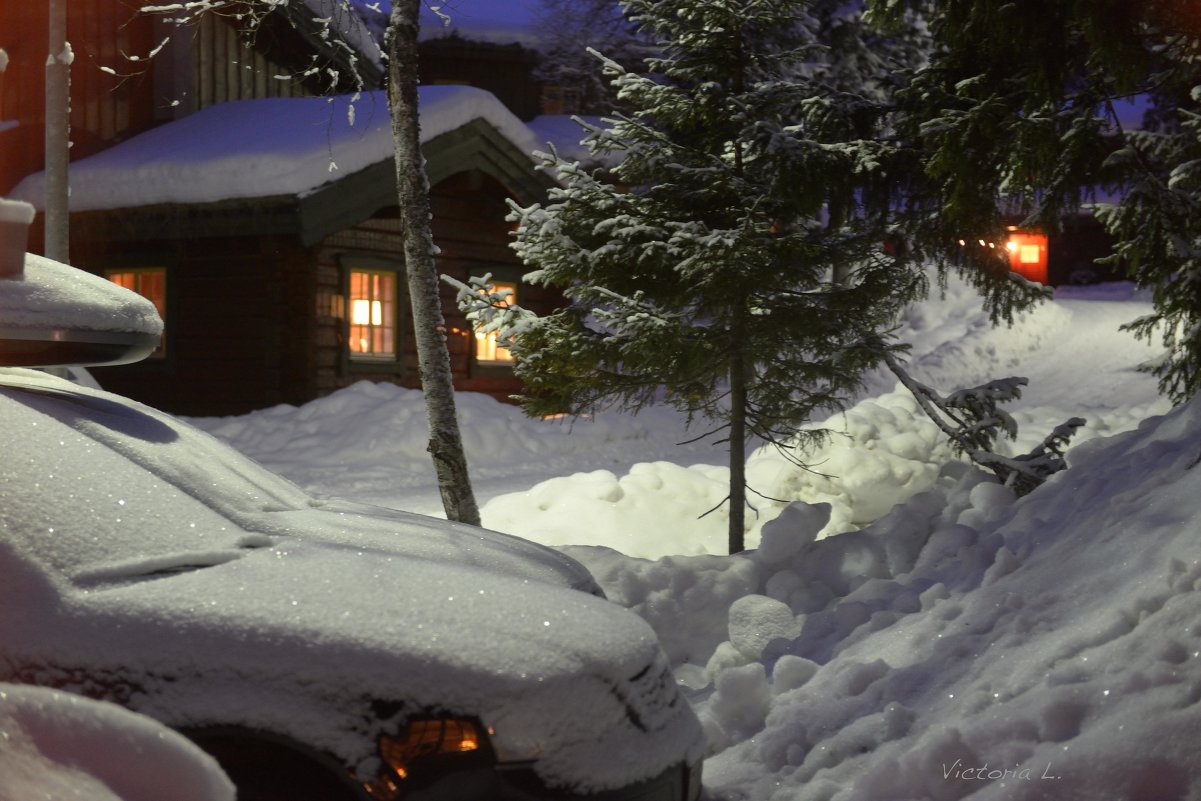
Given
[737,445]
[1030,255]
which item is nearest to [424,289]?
[737,445]

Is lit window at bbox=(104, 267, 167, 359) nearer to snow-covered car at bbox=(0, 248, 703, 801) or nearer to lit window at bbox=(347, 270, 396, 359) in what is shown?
lit window at bbox=(347, 270, 396, 359)

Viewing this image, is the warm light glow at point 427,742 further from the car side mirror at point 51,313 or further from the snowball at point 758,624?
the snowball at point 758,624

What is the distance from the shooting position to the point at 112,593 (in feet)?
A: 9.40

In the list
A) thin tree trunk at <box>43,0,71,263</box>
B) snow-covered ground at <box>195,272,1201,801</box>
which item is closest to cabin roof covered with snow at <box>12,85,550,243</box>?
thin tree trunk at <box>43,0,71,263</box>

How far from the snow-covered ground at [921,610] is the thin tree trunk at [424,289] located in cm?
122

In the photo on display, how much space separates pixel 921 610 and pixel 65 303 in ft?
13.6

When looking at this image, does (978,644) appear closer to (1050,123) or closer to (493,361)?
(1050,123)

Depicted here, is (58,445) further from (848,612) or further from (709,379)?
(709,379)

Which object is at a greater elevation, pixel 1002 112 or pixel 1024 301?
pixel 1002 112

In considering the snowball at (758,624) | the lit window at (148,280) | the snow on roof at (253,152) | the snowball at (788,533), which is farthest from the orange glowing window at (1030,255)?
the snowball at (758,624)

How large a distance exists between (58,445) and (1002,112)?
6.04 metres

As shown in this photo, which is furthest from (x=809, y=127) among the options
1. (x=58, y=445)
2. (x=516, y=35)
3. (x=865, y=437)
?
(x=516, y=35)

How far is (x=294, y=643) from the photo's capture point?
2.77 meters

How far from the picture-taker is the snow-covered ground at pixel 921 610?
3.78 m
